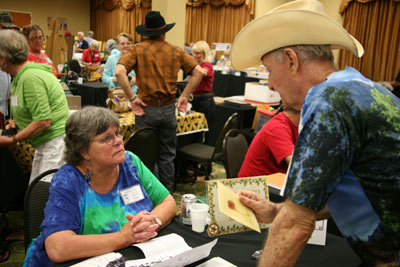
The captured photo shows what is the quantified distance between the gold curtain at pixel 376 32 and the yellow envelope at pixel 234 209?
904cm

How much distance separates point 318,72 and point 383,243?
0.47 m

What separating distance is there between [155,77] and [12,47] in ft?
4.50

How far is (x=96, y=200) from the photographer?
167 centimetres

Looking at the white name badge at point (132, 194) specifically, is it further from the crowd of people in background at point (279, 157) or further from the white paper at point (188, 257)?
the white paper at point (188, 257)

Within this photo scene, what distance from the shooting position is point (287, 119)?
2264 mm

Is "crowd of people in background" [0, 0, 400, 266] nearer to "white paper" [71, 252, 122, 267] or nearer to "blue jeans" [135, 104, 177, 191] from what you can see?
"white paper" [71, 252, 122, 267]

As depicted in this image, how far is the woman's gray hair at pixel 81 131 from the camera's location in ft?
5.60

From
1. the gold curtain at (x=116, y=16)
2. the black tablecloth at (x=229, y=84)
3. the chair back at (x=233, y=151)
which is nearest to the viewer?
the chair back at (x=233, y=151)

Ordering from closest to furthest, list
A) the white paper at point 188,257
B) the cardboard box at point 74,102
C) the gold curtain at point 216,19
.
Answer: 1. the white paper at point 188,257
2. the cardboard box at point 74,102
3. the gold curtain at point 216,19

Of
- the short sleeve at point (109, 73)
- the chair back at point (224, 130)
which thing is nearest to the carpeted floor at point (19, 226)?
the chair back at point (224, 130)

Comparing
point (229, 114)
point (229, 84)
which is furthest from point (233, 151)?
point (229, 84)

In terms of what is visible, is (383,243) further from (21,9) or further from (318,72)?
(21,9)

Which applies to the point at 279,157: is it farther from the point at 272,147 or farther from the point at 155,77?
the point at 155,77

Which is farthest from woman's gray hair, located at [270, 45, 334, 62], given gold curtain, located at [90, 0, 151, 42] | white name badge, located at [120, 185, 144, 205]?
gold curtain, located at [90, 0, 151, 42]
